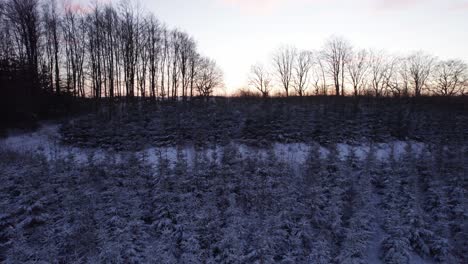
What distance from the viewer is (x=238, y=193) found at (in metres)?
11.2

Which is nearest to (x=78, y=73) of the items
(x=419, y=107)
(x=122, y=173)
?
(x=122, y=173)

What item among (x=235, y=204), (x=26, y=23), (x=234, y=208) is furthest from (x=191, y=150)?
(x=26, y=23)

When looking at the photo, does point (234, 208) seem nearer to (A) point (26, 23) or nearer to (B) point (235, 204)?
(B) point (235, 204)

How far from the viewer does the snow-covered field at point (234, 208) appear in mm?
8789

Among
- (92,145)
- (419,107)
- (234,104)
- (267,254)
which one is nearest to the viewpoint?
(267,254)

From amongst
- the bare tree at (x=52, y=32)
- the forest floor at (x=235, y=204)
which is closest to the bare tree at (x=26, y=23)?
the bare tree at (x=52, y=32)

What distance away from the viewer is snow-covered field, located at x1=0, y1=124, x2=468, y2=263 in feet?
28.8

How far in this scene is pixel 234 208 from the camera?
33.2ft

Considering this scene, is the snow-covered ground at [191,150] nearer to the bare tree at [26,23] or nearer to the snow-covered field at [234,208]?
the snow-covered field at [234,208]

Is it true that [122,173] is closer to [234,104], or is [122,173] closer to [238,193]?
[238,193]

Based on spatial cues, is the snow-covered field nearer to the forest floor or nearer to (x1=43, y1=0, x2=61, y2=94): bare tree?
the forest floor

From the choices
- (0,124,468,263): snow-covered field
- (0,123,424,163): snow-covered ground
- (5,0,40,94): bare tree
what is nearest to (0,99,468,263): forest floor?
(0,124,468,263): snow-covered field

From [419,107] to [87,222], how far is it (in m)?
22.9

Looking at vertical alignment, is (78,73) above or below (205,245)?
above
